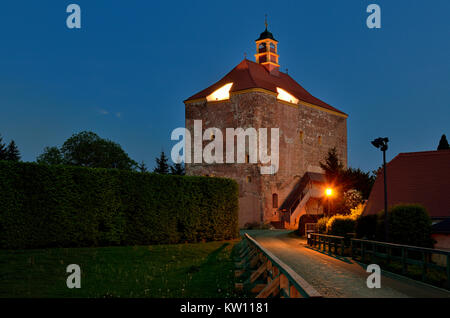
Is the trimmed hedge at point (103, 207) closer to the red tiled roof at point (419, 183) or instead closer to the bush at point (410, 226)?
Answer: the red tiled roof at point (419, 183)

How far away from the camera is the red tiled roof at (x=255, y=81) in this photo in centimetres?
5681

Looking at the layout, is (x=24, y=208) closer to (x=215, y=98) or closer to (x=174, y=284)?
(x=174, y=284)

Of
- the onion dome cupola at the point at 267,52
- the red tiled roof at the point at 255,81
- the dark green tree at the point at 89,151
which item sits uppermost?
the onion dome cupola at the point at 267,52

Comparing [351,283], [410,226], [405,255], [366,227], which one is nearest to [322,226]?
[366,227]

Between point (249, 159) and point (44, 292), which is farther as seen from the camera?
point (249, 159)

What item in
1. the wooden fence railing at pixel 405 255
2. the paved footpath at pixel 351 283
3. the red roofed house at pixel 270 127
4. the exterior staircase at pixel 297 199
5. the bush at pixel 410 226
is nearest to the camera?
the paved footpath at pixel 351 283

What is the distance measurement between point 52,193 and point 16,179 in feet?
5.19

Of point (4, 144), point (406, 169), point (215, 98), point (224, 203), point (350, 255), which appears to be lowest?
Result: point (350, 255)

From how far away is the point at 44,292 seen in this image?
11.4 meters

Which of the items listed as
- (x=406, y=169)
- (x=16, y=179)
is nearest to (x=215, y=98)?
(x=406, y=169)

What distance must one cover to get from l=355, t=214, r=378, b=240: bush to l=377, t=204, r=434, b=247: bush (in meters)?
4.13

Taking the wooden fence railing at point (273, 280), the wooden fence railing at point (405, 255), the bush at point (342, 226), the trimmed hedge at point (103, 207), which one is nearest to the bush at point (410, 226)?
the wooden fence railing at point (405, 255)

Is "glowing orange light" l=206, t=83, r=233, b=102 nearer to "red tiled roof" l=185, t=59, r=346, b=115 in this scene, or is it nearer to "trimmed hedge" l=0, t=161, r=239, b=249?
"red tiled roof" l=185, t=59, r=346, b=115

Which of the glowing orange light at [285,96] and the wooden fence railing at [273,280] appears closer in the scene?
the wooden fence railing at [273,280]
